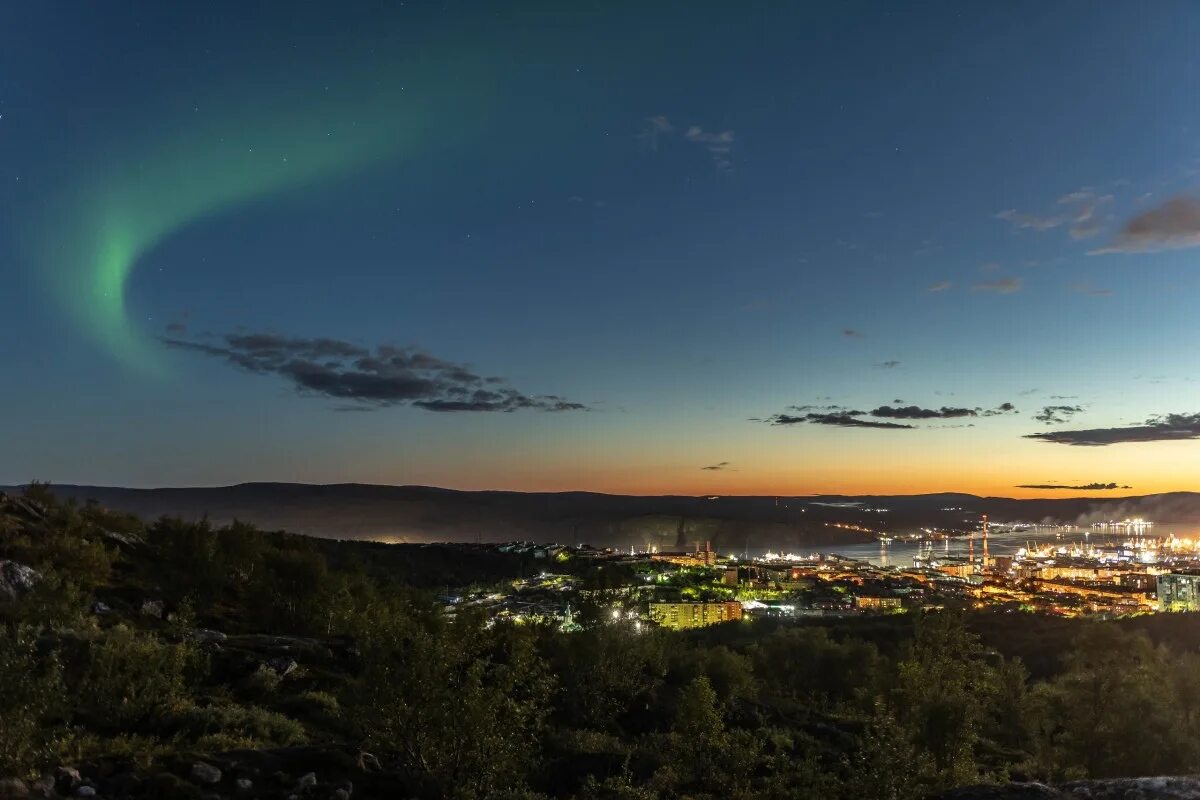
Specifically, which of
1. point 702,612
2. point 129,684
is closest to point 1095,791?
point 129,684

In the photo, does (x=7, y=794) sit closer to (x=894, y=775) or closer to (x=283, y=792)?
(x=283, y=792)

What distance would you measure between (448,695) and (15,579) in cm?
2420

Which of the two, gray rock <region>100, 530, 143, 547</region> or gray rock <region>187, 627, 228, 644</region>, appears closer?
gray rock <region>187, 627, 228, 644</region>

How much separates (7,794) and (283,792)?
4781 mm

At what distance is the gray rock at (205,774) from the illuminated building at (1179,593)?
140m

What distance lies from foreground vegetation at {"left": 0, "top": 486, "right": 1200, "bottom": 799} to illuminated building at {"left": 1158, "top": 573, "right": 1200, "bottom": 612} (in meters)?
83.2

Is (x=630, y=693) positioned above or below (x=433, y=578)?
above

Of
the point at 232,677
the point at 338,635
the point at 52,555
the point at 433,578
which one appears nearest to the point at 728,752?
the point at 232,677

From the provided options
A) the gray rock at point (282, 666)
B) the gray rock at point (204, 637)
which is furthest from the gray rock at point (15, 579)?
the gray rock at point (282, 666)

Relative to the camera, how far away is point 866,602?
389 feet

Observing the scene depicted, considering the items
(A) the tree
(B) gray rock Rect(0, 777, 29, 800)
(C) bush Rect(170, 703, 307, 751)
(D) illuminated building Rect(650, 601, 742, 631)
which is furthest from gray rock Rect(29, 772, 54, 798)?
(D) illuminated building Rect(650, 601, 742, 631)

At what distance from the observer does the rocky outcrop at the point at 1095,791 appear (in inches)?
300

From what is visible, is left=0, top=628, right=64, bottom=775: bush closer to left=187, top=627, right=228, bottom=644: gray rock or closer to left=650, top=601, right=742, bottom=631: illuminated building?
left=187, top=627, right=228, bottom=644: gray rock

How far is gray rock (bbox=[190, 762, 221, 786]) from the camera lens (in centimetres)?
1345
